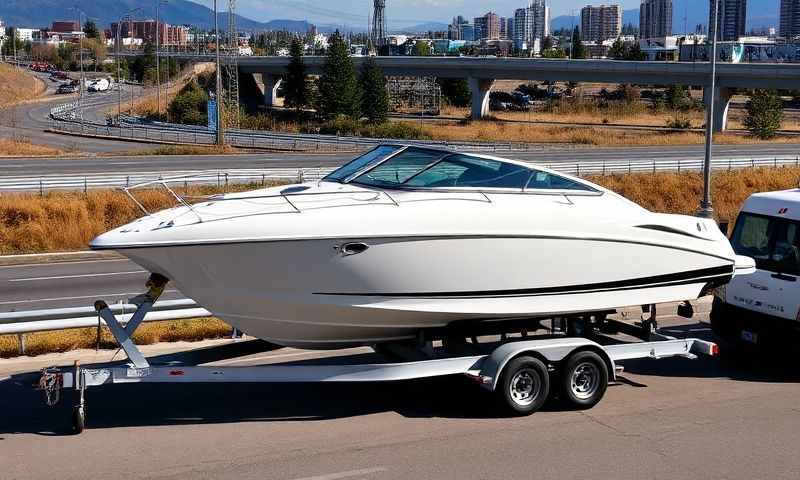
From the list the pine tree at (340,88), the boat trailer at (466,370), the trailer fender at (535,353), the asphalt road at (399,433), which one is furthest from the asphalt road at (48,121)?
the trailer fender at (535,353)

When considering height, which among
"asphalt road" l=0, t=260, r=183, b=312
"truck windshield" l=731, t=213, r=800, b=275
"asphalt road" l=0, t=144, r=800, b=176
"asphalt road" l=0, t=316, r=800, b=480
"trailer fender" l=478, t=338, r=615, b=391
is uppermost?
"truck windshield" l=731, t=213, r=800, b=275

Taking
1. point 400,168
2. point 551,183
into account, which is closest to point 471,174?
point 400,168

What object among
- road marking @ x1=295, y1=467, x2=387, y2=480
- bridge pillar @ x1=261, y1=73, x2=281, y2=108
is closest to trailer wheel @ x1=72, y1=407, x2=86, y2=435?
road marking @ x1=295, y1=467, x2=387, y2=480

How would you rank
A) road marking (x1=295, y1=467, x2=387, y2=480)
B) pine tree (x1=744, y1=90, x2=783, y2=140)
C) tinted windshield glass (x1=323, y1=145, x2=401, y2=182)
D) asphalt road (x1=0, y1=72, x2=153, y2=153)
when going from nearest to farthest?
road marking (x1=295, y1=467, x2=387, y2=480), tinted windshield glass (x1=323, y1=145, x2=401, y2=182), asphalt road (x1=0, y1=72, x2=153, y2=153), pine tree (x1=744, y1=90, x2=783, y2=140)

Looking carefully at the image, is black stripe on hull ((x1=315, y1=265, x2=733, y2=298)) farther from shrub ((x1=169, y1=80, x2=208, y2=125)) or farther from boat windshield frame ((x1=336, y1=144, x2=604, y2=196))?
shrub ((x1=169, y1=80, x2=208, y2=125))

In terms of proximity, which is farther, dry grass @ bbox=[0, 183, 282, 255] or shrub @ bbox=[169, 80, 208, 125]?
shrub @ bbox=[169, 80, 208, 125]

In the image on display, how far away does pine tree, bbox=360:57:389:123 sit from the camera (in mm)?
77944

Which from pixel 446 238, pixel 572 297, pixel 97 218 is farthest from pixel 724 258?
pixel 97 218

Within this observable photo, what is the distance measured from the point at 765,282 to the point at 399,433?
17.7 ft

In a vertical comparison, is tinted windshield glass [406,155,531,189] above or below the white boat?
above

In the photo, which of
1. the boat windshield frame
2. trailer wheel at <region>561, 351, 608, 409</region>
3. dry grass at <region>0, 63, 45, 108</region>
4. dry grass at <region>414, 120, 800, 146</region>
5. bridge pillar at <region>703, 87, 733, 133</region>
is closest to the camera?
trailer wheel at <region>561, 351, 608, 409</region>

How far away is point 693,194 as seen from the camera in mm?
37438

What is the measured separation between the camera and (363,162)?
455 inches

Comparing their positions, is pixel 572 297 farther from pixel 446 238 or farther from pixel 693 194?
pixel 693 194
